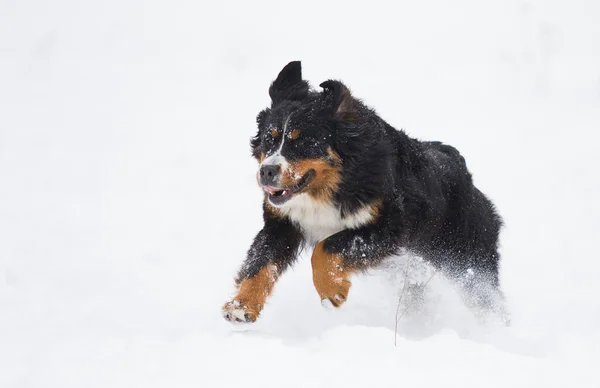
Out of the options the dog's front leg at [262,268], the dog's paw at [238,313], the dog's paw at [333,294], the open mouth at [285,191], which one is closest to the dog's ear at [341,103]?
the open mouth at [285,191]

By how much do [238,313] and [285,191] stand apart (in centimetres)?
89

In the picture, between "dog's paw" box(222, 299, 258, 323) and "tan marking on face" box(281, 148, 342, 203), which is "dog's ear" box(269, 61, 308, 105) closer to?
"tan marking on face" box(281, 148, 342, 203)

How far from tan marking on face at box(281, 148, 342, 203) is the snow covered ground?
969 mm

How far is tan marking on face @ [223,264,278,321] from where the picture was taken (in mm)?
4301

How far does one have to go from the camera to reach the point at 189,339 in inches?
144

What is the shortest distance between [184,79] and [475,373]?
12697mm

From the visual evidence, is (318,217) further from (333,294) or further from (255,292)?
(255,292)

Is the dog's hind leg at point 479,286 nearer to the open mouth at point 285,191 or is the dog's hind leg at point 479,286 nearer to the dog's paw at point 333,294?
the dog's paw at point 333,294

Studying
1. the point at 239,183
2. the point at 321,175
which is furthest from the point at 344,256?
the point at 239,183

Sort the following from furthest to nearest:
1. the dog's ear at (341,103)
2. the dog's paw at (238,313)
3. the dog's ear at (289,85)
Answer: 1. the dog's ear at (289,85)
2. the dog's ear at (341,103)
3. the dog's paw at (238,313)

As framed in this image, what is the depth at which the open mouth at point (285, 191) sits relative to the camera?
4484mm

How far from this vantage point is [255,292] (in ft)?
14.6

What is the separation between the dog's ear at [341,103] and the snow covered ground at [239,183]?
1.53 metres

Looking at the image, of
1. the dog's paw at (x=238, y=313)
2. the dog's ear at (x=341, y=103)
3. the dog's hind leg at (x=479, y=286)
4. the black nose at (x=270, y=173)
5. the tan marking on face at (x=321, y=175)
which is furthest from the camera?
the dog's hind leg at (x=479, y=286)
